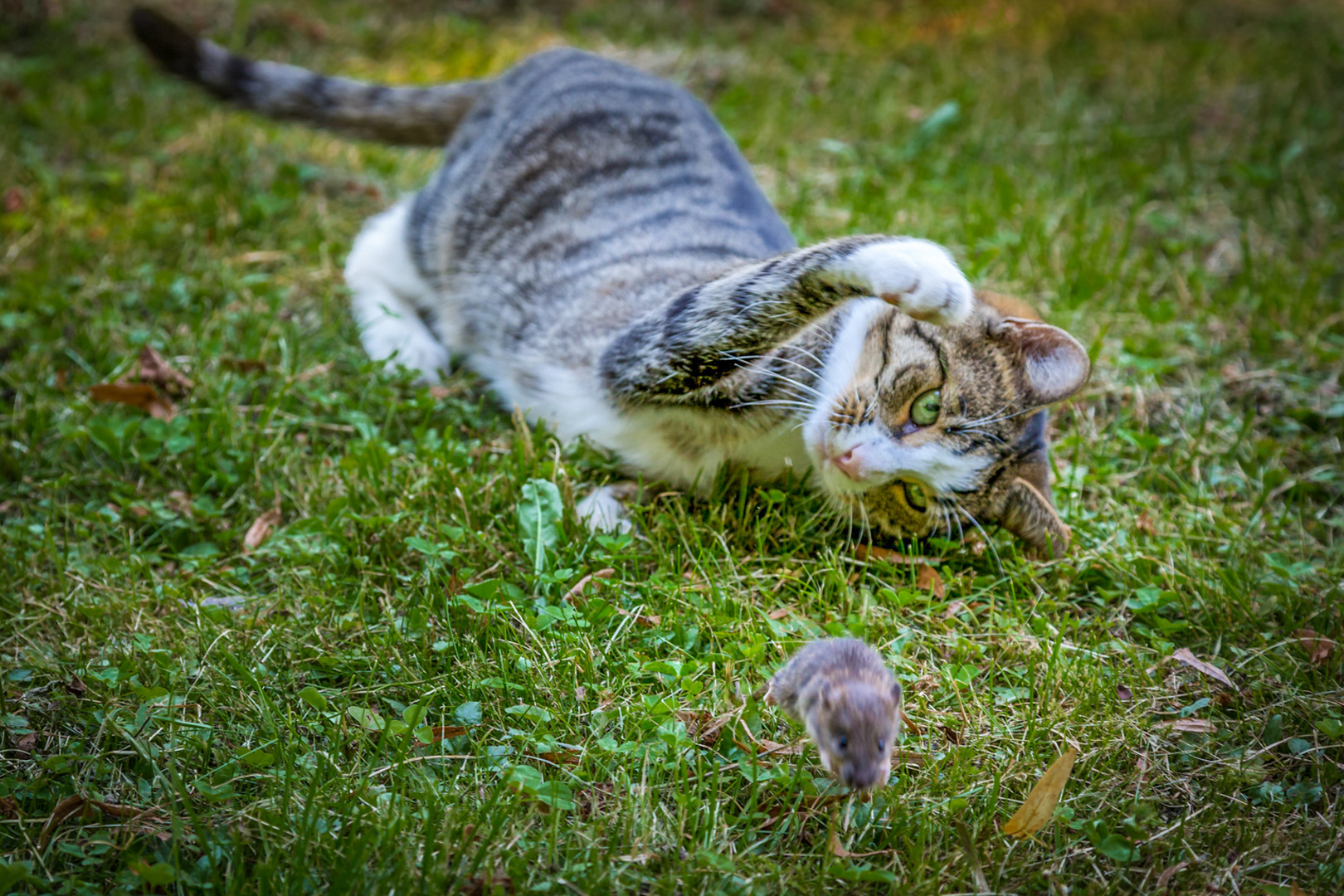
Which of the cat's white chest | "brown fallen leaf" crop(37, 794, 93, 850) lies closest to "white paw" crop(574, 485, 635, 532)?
the cat's white chest

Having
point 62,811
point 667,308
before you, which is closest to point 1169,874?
point 667,308

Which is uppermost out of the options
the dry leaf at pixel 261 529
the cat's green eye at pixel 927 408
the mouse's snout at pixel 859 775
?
the cat's green eye at pixel 927 408

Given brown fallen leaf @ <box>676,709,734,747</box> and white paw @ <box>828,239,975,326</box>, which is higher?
white paw @ <box>828,239,975,326</box>

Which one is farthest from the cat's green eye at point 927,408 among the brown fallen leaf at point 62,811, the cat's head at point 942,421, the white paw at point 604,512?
the brown fallen leaf at point 62,811

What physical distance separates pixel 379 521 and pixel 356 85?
257 centimetres

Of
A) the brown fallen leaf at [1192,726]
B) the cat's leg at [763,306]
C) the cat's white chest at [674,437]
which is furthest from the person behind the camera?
the cat's white chest at [674,437]

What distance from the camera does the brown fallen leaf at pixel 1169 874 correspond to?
1.86 m

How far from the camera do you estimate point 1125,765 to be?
2.14 metres

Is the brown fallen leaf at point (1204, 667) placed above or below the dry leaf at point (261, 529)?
above

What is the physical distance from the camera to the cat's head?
2.59m

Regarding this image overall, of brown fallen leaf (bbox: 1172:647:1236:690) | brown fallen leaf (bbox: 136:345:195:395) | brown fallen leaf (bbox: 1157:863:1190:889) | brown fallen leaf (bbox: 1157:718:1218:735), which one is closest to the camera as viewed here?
brown fallen leaf (bbox: 1157:863:1190:889)

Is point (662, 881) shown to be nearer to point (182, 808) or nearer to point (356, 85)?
point (182, 808)

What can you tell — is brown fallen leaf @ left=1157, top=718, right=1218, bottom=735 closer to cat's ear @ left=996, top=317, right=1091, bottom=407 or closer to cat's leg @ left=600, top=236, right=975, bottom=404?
cat's ear @ left=996, top=317, right=1091, bottom=407

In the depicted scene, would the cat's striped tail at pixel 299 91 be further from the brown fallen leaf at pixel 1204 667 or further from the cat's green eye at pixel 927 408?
the brown fallen leaf at pixel 1204 667
